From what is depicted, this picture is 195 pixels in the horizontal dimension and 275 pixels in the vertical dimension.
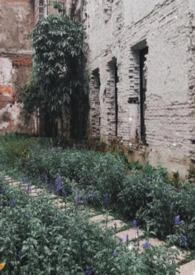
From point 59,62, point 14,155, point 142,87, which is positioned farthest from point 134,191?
point 59,62

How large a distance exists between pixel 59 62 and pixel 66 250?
30.0 ft

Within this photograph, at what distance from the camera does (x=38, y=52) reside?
11383 mm

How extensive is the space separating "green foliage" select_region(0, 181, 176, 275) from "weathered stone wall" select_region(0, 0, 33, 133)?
14.6 metres

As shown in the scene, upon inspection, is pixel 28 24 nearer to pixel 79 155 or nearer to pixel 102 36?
pixel 102 36

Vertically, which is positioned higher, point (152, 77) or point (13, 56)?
point (13, 56)

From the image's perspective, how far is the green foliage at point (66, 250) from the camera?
2.48 meters

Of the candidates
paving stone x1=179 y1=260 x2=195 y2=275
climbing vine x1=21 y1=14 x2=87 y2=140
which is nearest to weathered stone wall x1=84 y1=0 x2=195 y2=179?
climbing vine x1=21 y1=14 x2=87 y2=140

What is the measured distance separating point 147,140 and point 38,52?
18.3ft

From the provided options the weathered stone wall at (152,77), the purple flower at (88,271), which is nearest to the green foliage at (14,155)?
the weathered stone wall at (152,77)

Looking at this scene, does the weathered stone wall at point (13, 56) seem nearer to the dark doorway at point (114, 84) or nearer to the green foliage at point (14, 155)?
the green foliage at point (14, 155)

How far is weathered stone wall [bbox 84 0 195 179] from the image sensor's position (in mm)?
5891

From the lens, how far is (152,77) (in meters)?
6.98

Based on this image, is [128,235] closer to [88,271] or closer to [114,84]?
[88,271]

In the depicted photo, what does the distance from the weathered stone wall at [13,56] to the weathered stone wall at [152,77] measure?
27.3 feet
